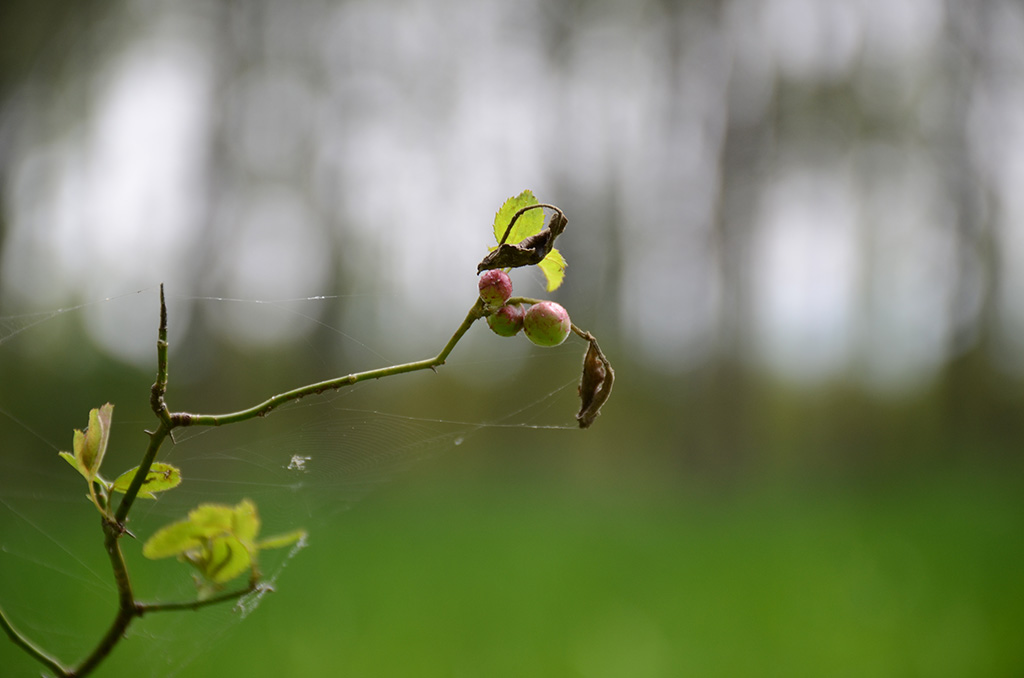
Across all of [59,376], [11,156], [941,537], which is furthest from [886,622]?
[11,156]

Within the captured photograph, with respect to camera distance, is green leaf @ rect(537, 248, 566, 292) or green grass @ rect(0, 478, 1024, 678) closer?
green leaf @ rect(537, 248, 566, 292)

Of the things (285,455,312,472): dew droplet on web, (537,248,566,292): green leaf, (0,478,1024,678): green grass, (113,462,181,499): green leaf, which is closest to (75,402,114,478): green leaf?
(113,462,181,499): green leaf

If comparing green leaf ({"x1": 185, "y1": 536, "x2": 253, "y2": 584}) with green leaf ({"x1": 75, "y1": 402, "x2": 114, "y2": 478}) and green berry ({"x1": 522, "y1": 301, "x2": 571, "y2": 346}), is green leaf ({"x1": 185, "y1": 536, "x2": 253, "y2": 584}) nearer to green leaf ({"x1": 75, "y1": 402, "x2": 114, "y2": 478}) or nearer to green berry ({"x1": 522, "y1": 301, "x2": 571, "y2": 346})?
green leaf ({"x1": 75, "y1": 402, "x2": 114, "y2": 478})

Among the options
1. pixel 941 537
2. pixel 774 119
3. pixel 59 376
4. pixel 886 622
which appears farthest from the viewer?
pixel 774 119

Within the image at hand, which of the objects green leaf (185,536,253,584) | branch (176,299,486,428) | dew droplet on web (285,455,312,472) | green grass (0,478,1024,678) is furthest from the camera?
green grass (0,478,1024,678)

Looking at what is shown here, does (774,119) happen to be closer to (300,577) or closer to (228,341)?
(228,341)

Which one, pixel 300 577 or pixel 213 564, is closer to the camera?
pixel 213 564

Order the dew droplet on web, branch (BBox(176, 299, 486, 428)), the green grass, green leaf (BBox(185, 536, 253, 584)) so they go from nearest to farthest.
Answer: branch (BBox(176, 299, 486, 428)), green leaf (BBox(185, 536, 253, 584)), the dew droplet on web, the green grass
